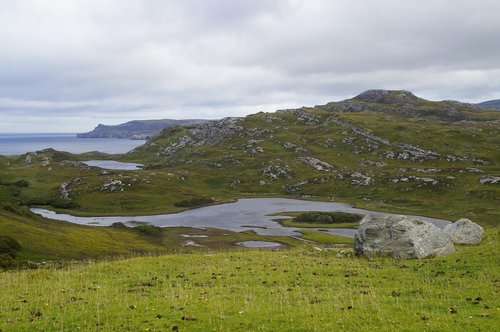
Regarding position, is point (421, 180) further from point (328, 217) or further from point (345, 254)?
point (345, 254)

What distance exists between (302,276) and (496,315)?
1550 centimetres

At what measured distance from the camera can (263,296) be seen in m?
26.5

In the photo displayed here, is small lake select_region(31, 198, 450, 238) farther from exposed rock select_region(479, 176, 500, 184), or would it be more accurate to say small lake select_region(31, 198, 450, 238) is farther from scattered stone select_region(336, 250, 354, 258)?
scattered stone select_region(336, 250, 354, 258)

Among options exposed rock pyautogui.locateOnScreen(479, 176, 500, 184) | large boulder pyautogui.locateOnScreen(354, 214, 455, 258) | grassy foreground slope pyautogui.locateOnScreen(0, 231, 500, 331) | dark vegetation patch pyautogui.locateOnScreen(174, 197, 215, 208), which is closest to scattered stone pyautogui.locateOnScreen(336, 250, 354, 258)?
large boulder pyautogui.locateOnScreen(354, 214, 455, 258)

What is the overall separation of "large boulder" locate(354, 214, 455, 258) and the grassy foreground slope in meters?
2.71

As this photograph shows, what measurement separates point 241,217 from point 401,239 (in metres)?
116

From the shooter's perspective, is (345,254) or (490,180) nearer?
(345,254)

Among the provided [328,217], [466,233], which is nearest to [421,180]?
[328,217]

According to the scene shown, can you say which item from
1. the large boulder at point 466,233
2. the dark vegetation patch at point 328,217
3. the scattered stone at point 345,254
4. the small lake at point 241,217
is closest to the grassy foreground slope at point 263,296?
the scattered stone at point 345,254

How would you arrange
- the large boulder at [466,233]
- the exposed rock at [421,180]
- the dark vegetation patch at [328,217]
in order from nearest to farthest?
1. the large boulder at [466,233]
2. the dark vegetation patch at [328,217]
3. the exposed rock at [421,180]

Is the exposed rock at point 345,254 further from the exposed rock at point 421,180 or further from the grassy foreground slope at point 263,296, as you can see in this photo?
the exposed rock at point 421,180

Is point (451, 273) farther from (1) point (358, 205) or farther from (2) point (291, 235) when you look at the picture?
(1) point (358, 205)

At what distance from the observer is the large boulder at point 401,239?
43.0 m

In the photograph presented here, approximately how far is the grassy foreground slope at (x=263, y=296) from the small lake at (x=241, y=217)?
89.1 meters
